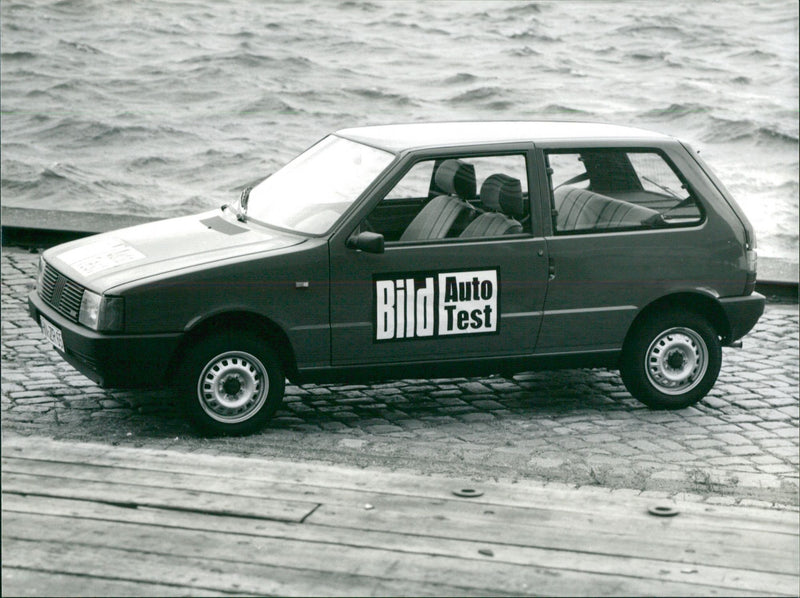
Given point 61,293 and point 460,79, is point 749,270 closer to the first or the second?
point 61,293

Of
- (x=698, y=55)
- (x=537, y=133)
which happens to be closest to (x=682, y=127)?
(x=698, y=55)

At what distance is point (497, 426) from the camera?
291 inches

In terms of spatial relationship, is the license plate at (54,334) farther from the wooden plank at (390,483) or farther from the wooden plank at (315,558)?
the wooden plank at (315,558)

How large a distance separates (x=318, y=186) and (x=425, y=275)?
93cm

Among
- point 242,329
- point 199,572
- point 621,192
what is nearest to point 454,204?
point 621,192

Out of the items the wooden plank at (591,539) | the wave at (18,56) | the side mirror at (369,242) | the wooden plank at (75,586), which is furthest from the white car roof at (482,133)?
the wave at (18,56)

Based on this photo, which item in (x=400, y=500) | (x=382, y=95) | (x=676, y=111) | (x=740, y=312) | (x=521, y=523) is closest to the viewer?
(x=521, y=523)

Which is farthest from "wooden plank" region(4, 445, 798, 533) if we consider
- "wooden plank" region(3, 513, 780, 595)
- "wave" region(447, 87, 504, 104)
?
"wave" region(447, 87, 504, 104)

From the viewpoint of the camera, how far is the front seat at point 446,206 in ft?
24.1

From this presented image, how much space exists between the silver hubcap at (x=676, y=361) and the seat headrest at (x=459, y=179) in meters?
1.42

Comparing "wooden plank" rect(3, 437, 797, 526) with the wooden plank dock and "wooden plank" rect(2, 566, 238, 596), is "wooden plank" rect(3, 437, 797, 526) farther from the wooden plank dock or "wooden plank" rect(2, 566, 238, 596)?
"wooden plank" rect(2, 566, 238, 596)

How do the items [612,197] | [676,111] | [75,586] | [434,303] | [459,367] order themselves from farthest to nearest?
[676,111]
[612,197]
[459,367]
[434,303]
[75,586]

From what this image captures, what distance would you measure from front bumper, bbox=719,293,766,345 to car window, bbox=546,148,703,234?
541 mm

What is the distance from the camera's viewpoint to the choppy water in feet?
76.4
